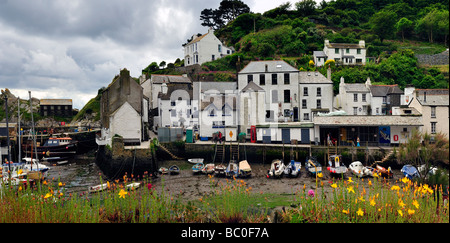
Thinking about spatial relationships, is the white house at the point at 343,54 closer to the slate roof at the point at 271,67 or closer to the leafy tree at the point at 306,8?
the slate roof at the point at 271,67

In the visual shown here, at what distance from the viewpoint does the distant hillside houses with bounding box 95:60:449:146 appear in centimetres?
2586

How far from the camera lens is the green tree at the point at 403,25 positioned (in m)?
56.6

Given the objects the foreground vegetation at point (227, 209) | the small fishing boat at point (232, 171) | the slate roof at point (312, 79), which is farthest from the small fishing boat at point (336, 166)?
the foreground vegetation at point (227, 209)

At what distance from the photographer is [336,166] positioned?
849 inches

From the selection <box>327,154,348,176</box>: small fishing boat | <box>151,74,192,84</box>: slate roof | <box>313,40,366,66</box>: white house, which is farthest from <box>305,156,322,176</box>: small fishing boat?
<box>313,40,366,66</box>: white house

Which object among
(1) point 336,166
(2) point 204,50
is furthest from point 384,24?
(1) point 336,166

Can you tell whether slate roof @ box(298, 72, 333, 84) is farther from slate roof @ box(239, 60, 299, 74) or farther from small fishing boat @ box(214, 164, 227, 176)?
small fishing boat @ box(214, 164, 227, 176)

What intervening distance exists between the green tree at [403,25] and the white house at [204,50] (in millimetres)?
36296

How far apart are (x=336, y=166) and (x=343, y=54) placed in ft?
113

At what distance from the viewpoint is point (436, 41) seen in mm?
50094
